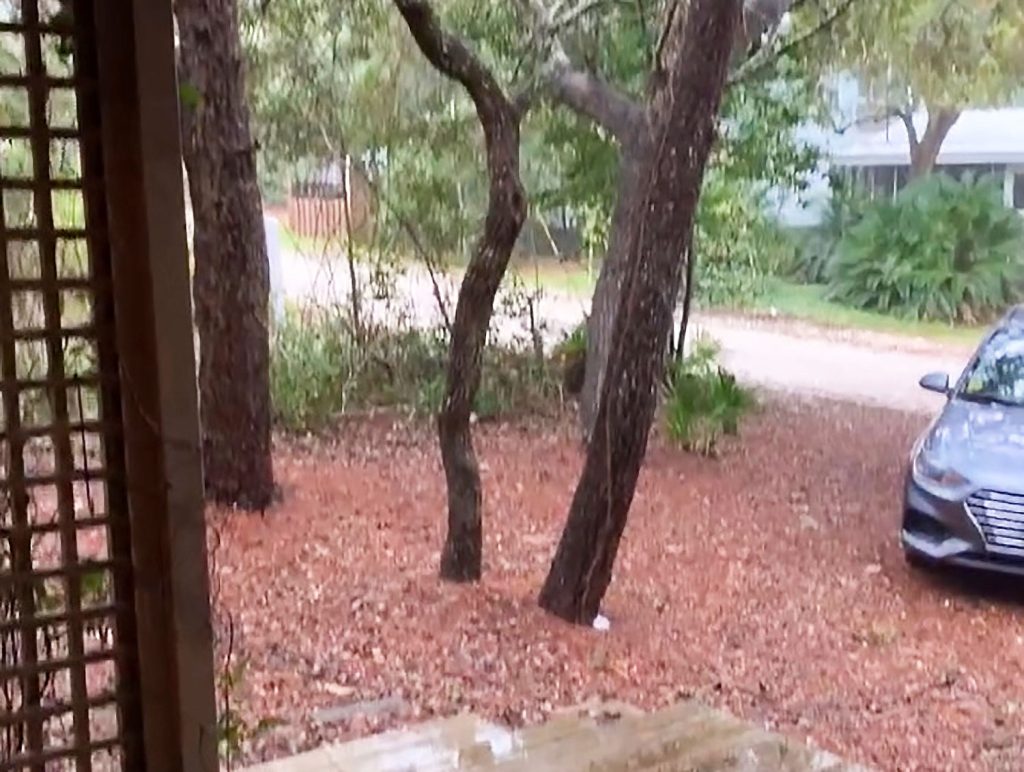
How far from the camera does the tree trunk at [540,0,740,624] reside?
358cm

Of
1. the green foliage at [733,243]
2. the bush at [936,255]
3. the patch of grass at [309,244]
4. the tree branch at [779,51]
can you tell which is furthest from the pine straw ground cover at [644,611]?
the bush at [936,255]

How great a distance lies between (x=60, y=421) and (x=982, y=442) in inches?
139

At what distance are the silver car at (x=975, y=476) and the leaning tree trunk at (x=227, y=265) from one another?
223 centimetres

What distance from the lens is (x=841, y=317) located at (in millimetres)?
9117

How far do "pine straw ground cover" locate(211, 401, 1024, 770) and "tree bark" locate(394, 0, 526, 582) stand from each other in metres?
0.50

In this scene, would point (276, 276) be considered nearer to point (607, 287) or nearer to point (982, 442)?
point (607, 287)

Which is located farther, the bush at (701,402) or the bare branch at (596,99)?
the bush at (701,402)

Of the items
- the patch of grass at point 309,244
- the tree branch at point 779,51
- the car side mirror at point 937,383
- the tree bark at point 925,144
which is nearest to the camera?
the car side mirror at point 937,383

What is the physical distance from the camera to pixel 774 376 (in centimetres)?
768

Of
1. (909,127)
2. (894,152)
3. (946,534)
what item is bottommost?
(946,534)

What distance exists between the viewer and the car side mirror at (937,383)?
16.2 feet

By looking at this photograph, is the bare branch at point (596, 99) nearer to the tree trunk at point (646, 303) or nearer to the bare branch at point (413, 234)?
the bare branch at point (413, 234)

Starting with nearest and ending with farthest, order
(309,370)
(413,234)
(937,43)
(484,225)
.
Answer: (484,225) → (309,370) → (413,234) → (937,43)

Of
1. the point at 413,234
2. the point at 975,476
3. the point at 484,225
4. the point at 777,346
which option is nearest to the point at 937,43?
the point at 777,346
